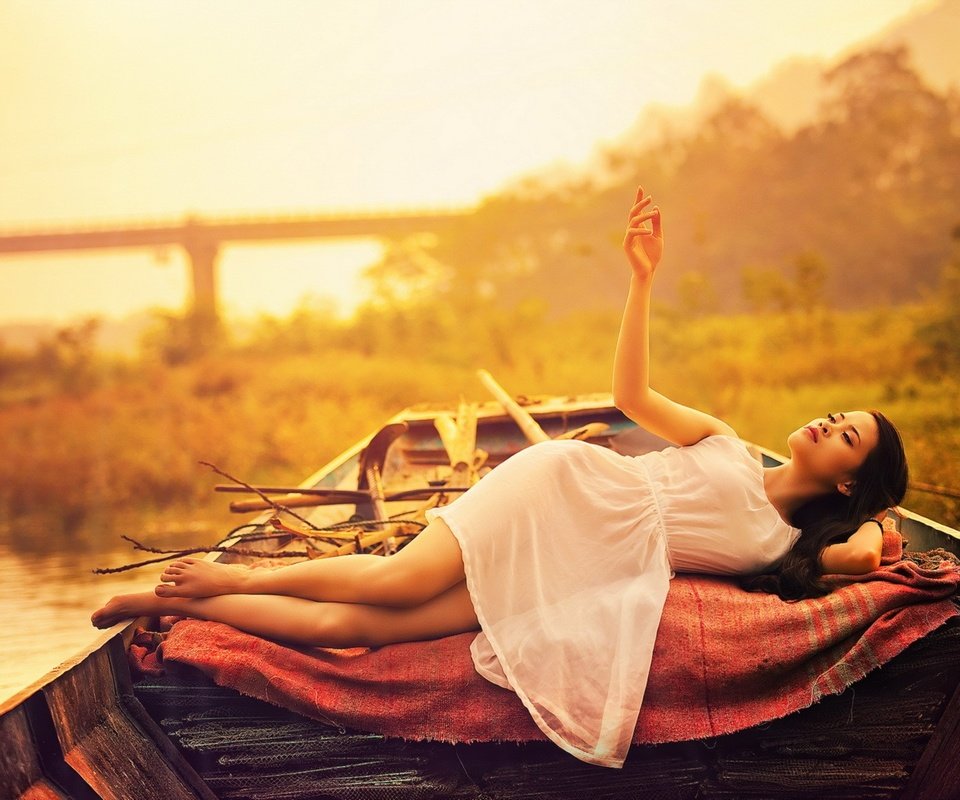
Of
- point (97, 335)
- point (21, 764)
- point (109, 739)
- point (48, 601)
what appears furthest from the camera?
point (97, 335)

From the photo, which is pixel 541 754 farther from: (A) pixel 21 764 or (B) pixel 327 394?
(B) pixel 327 394

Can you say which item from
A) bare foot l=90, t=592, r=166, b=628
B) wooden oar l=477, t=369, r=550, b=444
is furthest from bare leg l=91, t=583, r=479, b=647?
wooden oar l=477, t=369, r=550, b=444

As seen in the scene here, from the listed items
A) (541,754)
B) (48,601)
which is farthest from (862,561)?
(48,601)

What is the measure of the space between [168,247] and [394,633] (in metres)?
18.3

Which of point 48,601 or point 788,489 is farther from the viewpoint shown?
point 48,601

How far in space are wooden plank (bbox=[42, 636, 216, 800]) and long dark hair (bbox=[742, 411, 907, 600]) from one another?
4.49 ft

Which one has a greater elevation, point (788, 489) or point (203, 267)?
point (203, 267)

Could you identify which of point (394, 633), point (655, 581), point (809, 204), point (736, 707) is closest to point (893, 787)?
point (736, 707)

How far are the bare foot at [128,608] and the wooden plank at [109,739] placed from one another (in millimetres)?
98

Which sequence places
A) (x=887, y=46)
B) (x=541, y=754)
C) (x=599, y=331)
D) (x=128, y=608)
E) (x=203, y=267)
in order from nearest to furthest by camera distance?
(x=541, y=754) < (x=128, y=608) < (x=599, y=331) < (x=887, y=46) < (x=203, y=267)

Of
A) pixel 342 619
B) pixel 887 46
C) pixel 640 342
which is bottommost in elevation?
pixel 342 619

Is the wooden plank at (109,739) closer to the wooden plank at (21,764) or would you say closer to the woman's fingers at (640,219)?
the wooden plank at (21,764)

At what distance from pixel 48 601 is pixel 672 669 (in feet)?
17.6

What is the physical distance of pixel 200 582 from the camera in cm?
229
